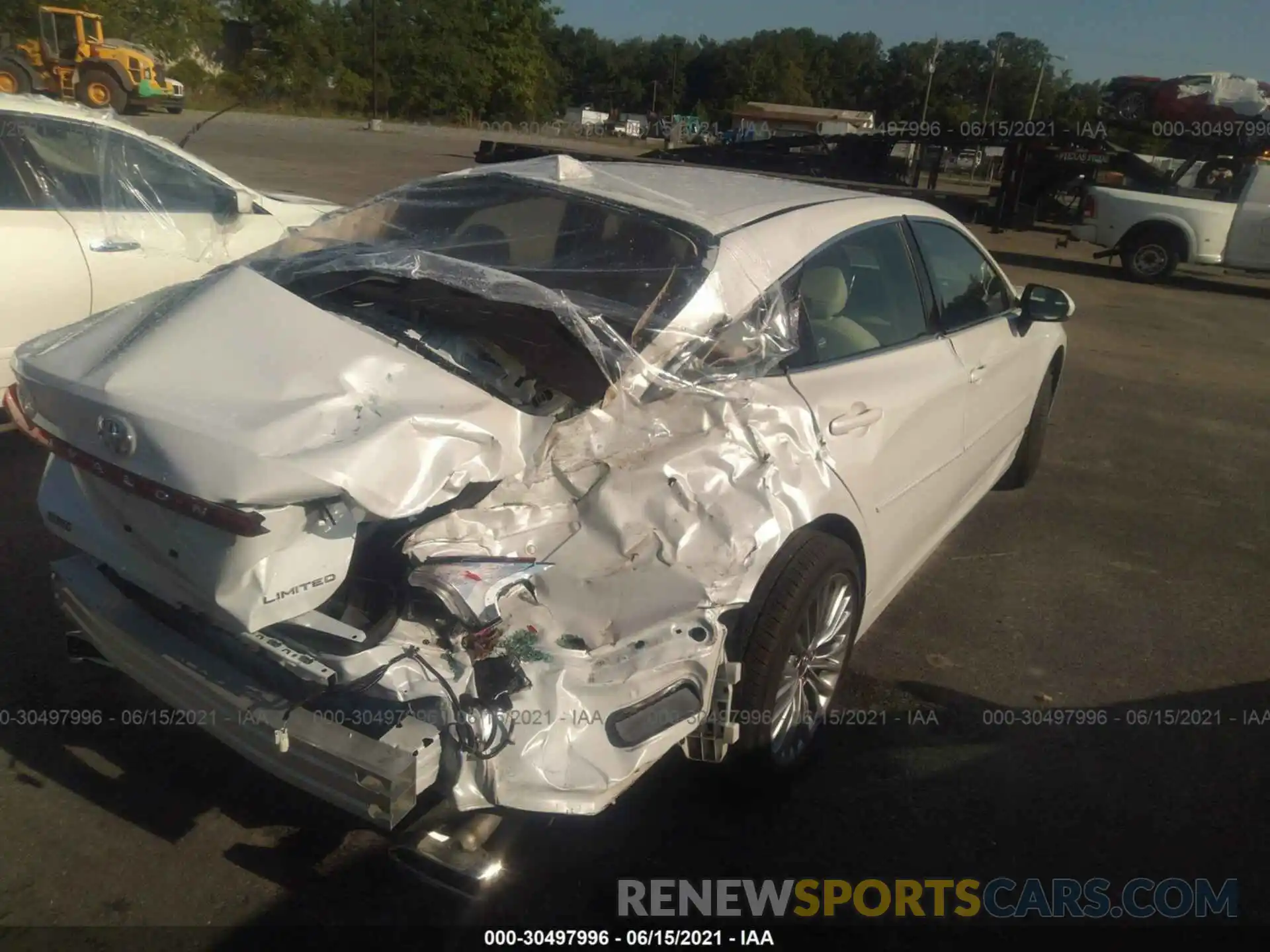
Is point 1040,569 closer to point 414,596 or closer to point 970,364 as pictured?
point 970,364

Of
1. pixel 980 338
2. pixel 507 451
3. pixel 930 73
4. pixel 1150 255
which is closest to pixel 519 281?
pixel 507 451

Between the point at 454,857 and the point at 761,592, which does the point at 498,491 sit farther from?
the point at 454,857

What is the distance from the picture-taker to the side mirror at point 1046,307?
438 centimetres

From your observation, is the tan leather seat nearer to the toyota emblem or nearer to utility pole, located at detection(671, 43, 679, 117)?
the toyota emblem

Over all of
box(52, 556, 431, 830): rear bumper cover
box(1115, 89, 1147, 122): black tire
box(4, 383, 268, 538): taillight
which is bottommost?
box(52, 556, 431, 830): rear bumper cover

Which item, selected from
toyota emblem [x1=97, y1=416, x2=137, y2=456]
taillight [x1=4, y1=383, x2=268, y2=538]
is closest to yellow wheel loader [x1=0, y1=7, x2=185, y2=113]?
taillight [x1=4, y1=383, x2=268, y2=538]

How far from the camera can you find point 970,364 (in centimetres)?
386

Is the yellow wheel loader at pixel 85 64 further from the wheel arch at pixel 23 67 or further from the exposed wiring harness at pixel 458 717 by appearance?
the exposed wiring harness at pixel 458 717

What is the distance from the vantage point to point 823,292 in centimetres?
327

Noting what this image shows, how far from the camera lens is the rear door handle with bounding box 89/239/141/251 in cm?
486

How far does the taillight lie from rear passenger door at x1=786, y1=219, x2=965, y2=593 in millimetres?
1560

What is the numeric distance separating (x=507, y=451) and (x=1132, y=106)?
20.9 m

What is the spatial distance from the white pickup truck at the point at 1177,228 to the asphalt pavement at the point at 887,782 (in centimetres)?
1095

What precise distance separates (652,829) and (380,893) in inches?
29.6
